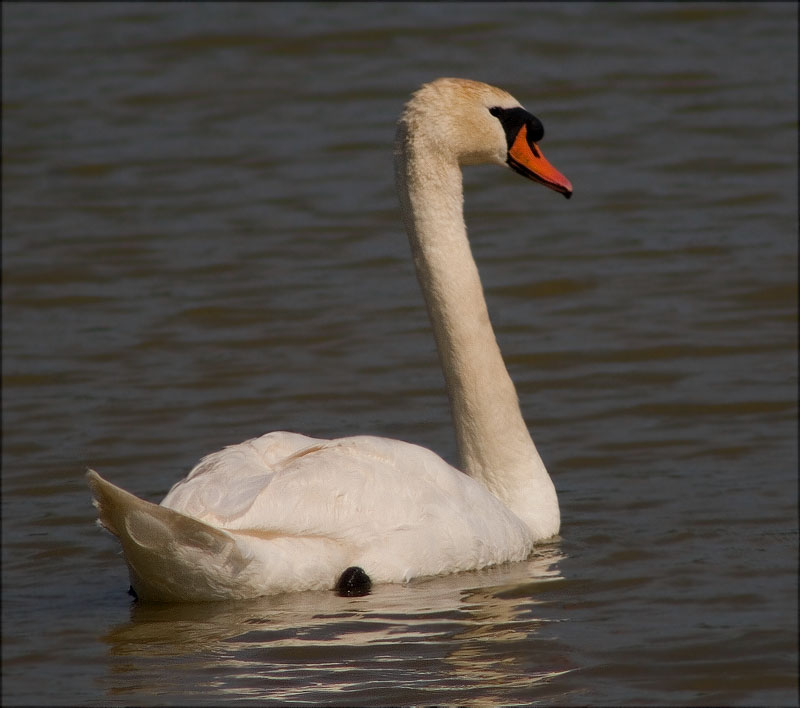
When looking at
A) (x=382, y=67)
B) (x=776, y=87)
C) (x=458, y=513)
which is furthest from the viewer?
(x=382, y=67)

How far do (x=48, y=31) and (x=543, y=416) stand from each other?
1182cm

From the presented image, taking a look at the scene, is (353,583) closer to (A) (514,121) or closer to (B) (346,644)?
→ (B) (346,644)

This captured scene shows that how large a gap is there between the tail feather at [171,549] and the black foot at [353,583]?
335 millimetres

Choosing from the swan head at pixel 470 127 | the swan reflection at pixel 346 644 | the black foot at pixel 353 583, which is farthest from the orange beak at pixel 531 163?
the black foot at pixel 353 583

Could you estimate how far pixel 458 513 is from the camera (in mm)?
6051

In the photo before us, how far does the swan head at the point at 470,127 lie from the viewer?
678 centimetres

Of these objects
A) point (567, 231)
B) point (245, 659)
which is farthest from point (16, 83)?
point (245, 659)

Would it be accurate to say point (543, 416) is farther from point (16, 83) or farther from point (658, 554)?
point (16, 83)

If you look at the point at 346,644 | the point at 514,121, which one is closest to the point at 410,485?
the point at 346,644

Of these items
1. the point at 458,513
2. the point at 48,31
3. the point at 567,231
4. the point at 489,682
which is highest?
the point at 48,31

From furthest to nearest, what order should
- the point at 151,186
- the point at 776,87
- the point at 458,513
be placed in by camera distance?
the point at 776,87 → the point at 151,186 → the point at 458,513

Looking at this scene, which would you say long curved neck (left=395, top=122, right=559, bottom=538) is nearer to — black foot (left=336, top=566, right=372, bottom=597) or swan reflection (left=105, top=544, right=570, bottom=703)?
swan reflection (left=105, top=544, right=570, bottom=703)

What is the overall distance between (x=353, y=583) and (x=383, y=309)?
16.7ft

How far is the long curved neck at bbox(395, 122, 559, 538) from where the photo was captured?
6859 mm
